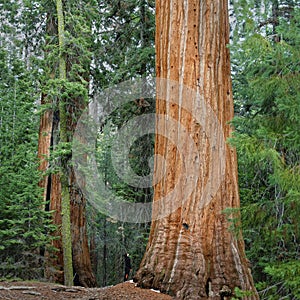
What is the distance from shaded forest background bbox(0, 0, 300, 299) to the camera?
10.9 ft

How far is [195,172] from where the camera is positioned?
5570 millimetres

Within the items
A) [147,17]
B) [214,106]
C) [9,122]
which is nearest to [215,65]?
[214,106]

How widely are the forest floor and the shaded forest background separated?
4.61 ft

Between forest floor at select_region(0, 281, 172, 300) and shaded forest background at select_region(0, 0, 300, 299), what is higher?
shaded forest background at select_region(0, 0, 300, 299)

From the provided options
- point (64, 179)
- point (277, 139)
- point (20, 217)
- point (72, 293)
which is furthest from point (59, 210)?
point (277, 139)

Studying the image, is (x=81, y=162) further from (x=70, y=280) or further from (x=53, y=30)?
(x=53, y=30)

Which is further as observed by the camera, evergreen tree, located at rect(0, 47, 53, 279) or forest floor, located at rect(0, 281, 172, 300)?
evergreen tree, located at rect(0, 47, 53, 279)

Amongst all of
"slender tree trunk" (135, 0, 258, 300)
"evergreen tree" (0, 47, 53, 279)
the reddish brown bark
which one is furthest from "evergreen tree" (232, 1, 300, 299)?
the reddish brown bark

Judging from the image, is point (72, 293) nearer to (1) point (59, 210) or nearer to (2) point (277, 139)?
(2) point (277, 139)

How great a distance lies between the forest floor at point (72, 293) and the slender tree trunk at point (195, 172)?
0.65ft

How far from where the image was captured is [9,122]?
10562mm

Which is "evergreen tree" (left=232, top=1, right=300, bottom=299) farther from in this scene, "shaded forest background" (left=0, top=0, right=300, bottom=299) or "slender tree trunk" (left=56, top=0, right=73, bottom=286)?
"slender tree trunk" (left=56, top=0, right=73, bottom=286)

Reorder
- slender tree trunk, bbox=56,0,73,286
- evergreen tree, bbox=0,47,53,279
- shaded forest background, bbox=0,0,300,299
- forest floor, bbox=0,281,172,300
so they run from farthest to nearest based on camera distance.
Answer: slender tree trunk, bbox=56,0,73,286 < evergreen tree, bbox=0,47,53,279 < forest floor, bbox=0,281,172,300 < shaded forest background, bbox=0,0,300,299

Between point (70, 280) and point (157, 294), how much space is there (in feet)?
16.3
